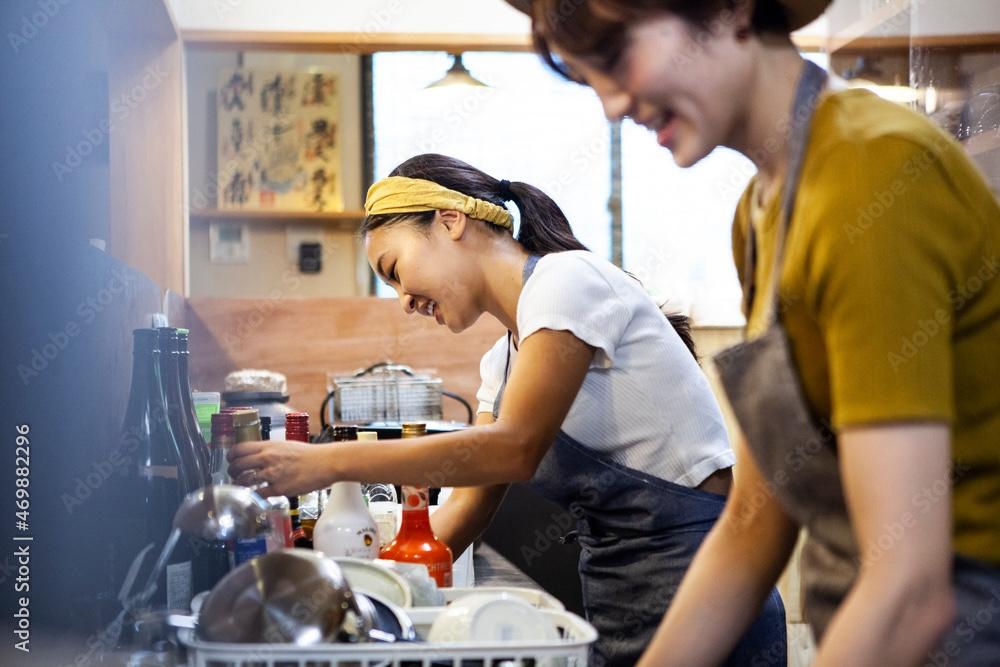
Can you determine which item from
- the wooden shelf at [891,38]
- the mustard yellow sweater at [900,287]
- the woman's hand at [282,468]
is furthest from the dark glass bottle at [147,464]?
the wooden shelf at [891,38]

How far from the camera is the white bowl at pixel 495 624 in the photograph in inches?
32.2

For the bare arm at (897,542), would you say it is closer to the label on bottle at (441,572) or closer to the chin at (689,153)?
the chin at (689,153)

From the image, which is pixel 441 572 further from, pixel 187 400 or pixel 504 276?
pixel 504 276

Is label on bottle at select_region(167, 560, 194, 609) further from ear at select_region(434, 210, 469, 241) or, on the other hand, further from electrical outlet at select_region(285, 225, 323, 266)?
electrical outlet at select_region(285, 225, 323, 266)

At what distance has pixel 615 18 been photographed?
2.62 ft

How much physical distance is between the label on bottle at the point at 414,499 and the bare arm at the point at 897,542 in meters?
0.68

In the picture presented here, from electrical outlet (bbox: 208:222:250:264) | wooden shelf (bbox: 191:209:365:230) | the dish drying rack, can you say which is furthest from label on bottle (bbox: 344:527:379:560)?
electrical outlet (bbox: 208:222:250:264)

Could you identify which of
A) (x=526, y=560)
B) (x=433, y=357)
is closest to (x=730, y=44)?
(x=526, y=560)

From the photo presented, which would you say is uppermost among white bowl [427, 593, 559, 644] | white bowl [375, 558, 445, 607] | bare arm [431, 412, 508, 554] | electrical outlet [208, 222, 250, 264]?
electrical outlet [208, 222, 250, 264]

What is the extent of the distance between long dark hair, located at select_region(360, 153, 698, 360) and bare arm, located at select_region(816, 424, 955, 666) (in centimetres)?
110

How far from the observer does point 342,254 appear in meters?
5.83

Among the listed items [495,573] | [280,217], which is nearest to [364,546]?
[495,573]

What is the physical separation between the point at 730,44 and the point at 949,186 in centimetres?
20

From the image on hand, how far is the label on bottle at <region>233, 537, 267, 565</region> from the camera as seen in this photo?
1121 mm
